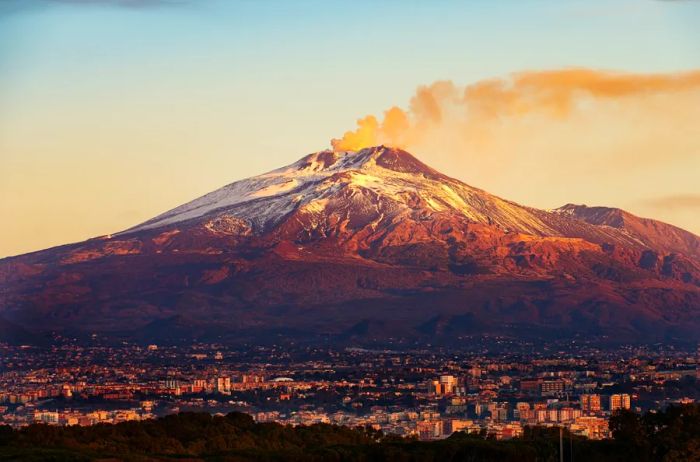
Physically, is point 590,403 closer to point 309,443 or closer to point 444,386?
point 444,386

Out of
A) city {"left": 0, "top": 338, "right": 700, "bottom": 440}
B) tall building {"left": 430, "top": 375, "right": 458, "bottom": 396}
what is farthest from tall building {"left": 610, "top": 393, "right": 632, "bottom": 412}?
tall building {"left": 430, "top": 375, "right": 458, "bottom": 396}

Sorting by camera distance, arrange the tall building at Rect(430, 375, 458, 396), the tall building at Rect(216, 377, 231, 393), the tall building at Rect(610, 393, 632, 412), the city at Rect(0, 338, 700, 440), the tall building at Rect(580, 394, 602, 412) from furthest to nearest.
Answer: the tall building at Rect(216, 377, 231, 393), the tall building at Rect(430, 375, 458, 396), the tall building at Rect(610, 393, 632, 412), the tall building at Rect(580, 394, 602, 412), the city at Rect(0, 338, 700, 440)

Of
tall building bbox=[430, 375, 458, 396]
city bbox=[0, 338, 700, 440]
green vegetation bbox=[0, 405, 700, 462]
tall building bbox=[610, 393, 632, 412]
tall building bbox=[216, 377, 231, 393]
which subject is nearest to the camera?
green vegetation bbox=[0, 405, 700, 462]

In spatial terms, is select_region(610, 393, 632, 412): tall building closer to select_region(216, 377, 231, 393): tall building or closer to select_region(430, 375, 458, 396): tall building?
select_region(430, 375, 458, 396): tall building

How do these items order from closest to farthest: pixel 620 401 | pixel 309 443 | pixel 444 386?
1. pixel 309 443
2. pixel 620 401
3. pixel 444 386

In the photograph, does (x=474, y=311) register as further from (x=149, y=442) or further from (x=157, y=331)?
(x=149, y=442)

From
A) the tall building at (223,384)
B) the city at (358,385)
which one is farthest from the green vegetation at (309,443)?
the tall building at (223,384)

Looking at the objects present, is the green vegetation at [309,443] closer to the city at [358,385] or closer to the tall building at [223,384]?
the city at [358,385]

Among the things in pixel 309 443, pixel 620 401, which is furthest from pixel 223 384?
pixel 309 443

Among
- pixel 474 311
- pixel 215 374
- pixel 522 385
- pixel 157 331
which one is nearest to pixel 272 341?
pixel 157 331
